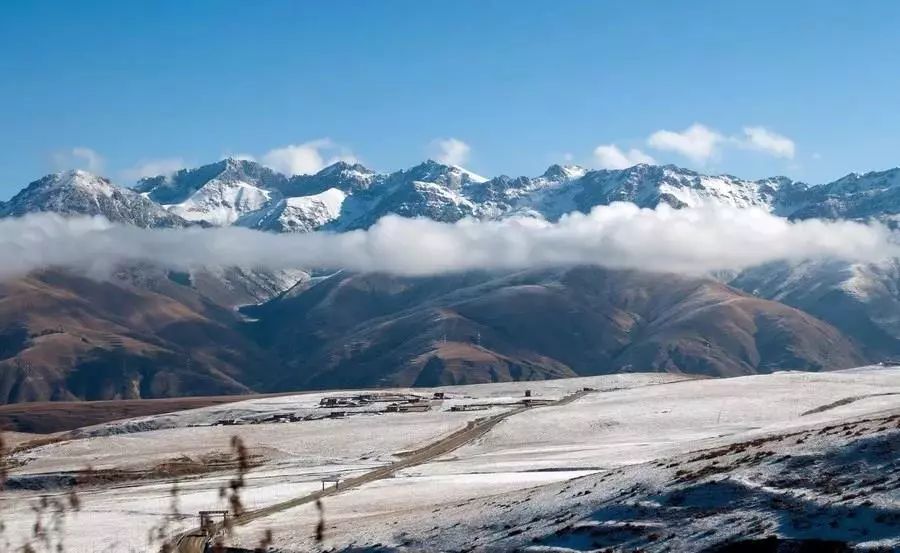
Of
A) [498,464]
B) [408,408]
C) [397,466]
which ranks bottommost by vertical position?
[498,464]

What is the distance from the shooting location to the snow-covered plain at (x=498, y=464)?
5506 cm

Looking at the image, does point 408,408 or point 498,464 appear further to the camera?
point 408,408

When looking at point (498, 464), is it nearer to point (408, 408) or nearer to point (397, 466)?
point (397, 466)

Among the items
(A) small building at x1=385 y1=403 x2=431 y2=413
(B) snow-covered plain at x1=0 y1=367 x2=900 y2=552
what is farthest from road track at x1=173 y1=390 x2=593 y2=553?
(A) small building at x1=385 y1=403 x2=431 y2=413

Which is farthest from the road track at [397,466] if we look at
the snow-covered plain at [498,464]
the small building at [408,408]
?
the small building at [408,408]

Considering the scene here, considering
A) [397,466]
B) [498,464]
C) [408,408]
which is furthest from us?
[408,408]

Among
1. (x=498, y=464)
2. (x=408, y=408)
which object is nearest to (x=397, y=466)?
(x=498, y=464)

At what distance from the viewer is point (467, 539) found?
56281mm

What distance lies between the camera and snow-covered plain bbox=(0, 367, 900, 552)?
181 ft

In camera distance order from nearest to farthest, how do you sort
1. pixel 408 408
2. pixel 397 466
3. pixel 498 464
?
pixel 498 464 → pixel 397 466 → pixel 408 408

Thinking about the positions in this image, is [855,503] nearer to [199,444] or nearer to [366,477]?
[366,477]

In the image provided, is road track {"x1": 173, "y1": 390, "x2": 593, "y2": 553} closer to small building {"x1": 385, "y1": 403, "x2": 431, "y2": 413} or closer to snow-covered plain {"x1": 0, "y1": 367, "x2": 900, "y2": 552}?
snow-covered plain {"x1": 0, "y1": 367, "x2": 900, "y2": 552}

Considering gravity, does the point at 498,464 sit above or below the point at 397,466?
below

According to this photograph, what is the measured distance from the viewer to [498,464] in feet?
348
